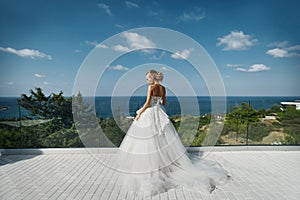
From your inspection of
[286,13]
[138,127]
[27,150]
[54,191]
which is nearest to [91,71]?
[138,127]

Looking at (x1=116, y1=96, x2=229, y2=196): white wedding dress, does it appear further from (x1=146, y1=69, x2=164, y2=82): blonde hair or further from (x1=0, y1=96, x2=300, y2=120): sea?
(x1=0, y1=96, x2=300, y2=120): sea

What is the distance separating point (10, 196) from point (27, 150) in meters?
2.08

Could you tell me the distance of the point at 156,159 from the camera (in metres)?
2.90

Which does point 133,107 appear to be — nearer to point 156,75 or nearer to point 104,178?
point 156,75

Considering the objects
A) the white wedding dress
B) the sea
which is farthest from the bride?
the sea

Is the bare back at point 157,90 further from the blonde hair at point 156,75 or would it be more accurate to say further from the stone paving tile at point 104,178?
the stone paving tile at point 104,178

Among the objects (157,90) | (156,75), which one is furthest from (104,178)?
(156,75)

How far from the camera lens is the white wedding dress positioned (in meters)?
2.75

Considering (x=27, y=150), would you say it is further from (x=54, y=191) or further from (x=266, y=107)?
(x=266, y=107)

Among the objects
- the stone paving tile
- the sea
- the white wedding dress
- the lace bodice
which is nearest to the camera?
the stone paving tile

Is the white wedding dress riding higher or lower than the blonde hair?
lower

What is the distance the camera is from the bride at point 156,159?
2.77 m

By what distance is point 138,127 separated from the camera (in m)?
3.08

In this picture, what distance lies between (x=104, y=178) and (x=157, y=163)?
84 centimetres
